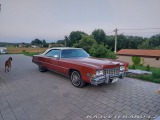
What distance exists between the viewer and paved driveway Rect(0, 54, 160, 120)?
9.18 feet

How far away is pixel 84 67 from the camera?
402 cm

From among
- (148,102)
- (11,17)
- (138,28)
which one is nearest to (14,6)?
(11,17)

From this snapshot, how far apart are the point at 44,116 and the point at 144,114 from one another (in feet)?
7.97

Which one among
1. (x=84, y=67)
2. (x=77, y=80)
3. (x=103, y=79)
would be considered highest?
(x=84, y=67)

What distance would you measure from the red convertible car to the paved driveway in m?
0.48

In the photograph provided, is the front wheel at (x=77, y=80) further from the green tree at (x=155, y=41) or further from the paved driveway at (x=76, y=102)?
the green tree at (x=155, y=41)

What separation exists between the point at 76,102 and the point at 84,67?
47.0 inches

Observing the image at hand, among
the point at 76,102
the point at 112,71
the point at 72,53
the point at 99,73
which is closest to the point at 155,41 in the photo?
the point at 72,53

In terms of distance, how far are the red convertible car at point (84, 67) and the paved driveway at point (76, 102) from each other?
0.48m

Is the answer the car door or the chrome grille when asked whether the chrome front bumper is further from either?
the car door

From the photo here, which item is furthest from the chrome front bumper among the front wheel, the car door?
the car door

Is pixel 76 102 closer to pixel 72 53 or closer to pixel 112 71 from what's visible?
pixel 112 71

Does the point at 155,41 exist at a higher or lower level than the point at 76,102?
higher

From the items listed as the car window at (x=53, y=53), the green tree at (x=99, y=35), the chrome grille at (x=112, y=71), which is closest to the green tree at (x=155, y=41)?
the green tree at (x=99, y=35)
